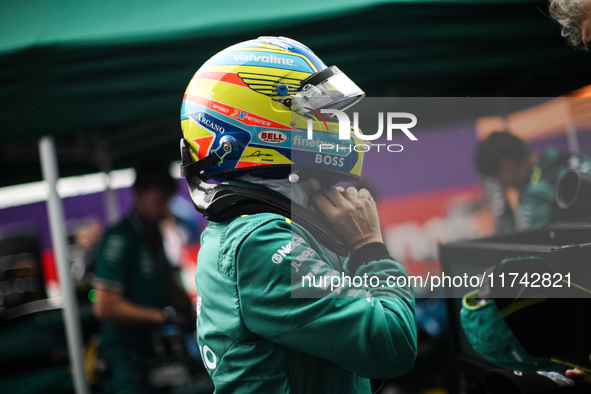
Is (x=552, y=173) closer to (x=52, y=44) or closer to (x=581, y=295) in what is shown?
(x=581, y=295)

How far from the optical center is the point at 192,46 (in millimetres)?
2021

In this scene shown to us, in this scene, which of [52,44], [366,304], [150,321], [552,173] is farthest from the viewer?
[150,321]

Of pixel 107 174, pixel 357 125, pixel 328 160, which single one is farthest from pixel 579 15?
pixel 107 174

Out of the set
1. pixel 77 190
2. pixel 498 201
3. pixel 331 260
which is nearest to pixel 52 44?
pixel 331 260

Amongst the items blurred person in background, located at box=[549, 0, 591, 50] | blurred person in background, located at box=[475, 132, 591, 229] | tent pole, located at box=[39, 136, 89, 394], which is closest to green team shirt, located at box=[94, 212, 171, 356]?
tent pole, located at box=[39, 136, 89, 394]

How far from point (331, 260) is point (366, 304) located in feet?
0.56

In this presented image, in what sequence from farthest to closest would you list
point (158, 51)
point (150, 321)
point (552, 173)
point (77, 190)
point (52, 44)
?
point (77, 190) → point (150, 321) → point (552, 173) → point (158, 51) → point (52, 44)

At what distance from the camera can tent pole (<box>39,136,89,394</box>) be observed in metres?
2.49

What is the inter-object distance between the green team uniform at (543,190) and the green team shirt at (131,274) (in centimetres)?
204

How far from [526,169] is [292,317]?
7.66ft

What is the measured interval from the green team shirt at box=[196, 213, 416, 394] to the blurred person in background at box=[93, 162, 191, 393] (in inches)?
68.3

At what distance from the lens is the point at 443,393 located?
3.24 metres

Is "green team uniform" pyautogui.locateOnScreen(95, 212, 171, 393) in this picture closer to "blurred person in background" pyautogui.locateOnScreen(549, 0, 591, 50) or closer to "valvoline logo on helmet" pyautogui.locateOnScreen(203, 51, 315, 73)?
"valvoline logo on helmet" pyautogui.locateOnScreen(203, 51, 315, 73)

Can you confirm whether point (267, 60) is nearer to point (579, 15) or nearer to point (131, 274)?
point (579, 15)
